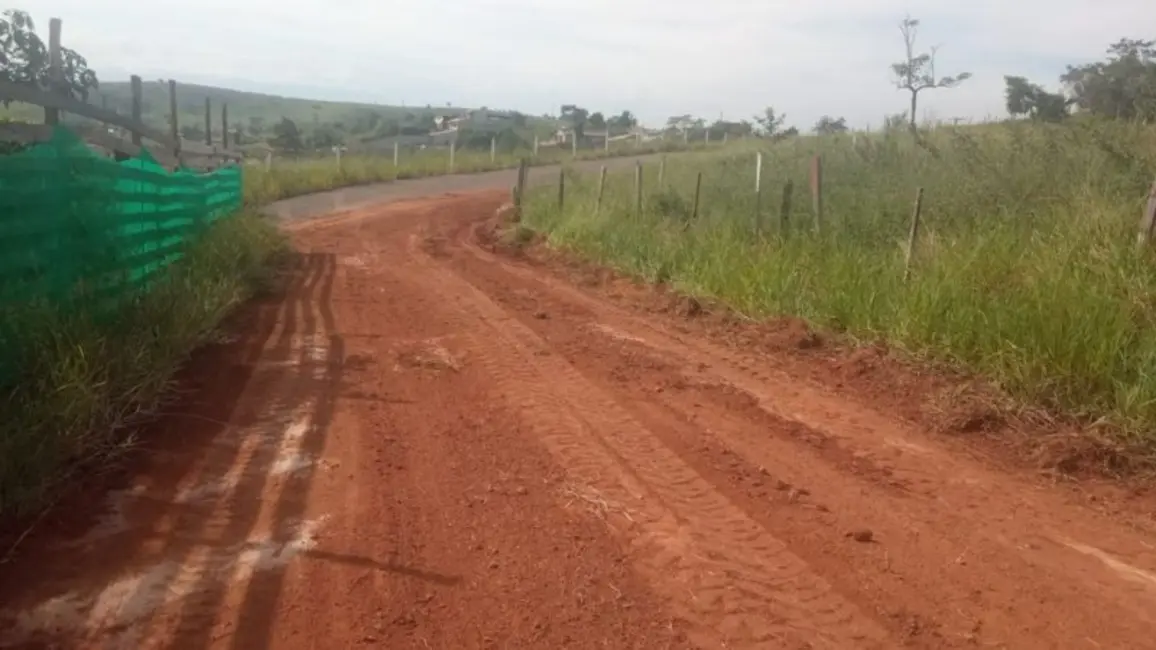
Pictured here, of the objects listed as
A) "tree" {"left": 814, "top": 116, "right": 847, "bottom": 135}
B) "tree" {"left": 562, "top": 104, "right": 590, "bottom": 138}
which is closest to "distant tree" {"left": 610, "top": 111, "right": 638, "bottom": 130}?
"tree" {"left": 562, "top": 104, "right": 590, "bottom": 138}

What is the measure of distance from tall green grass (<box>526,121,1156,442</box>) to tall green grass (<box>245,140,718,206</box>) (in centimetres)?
981

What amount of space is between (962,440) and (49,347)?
17.4 ft

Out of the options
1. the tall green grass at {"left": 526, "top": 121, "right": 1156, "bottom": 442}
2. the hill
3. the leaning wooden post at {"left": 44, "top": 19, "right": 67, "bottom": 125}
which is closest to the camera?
the tall green grass at {"left": 526, "top": 121, "right": 1156, "bottom": 442}

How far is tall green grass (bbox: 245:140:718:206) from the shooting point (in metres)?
26.7

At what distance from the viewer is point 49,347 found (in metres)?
5.23

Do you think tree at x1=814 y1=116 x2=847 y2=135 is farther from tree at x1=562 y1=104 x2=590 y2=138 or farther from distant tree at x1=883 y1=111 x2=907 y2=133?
tree at x1=562 y1=104 x2=590 y2=138

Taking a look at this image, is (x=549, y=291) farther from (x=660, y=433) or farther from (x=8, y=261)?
(x=8, y=261)

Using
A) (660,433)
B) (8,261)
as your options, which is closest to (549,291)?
(660,433)

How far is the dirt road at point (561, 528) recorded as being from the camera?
11.9 ft

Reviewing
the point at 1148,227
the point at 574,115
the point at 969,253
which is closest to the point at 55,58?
the point at 969,253

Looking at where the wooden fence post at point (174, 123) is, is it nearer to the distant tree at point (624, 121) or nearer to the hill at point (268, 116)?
the hill at point (268, 116)


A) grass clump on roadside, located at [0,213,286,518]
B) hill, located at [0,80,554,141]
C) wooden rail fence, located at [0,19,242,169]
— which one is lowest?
grass clump on roadside, located at [0,213,286,518]

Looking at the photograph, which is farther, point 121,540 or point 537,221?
point 537,221

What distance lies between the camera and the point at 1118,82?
1341 cm
